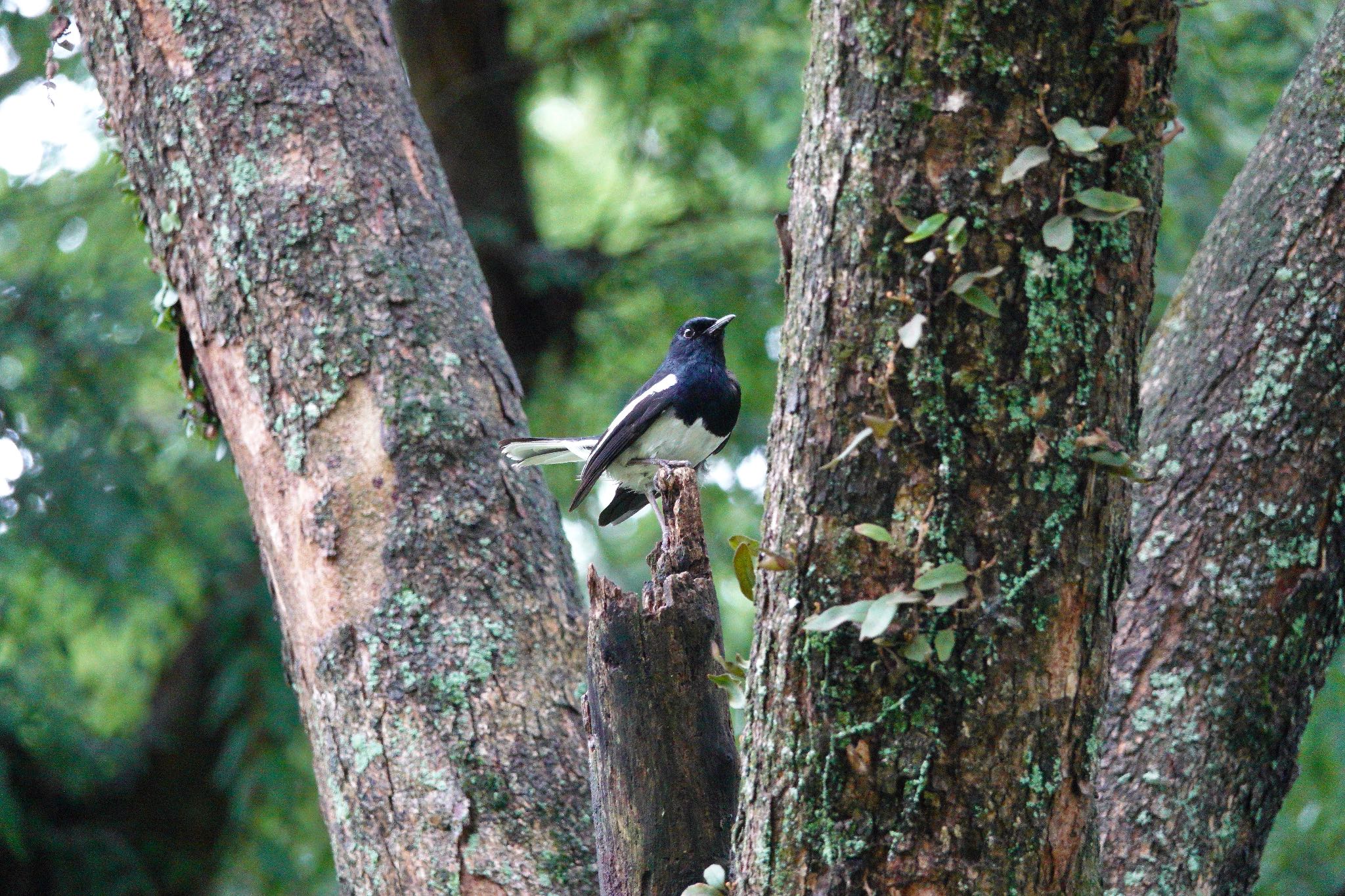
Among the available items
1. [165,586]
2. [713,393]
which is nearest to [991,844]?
[713,393]

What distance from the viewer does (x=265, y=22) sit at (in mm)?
2932

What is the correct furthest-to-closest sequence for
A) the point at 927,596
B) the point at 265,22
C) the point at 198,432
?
the point at 198,432 < the point at 265,22 < the point at 927,596

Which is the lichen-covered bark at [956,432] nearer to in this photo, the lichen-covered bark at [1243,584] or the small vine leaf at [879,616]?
the small vine leaf at [879,616]

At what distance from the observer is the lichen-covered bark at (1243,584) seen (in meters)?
2.33

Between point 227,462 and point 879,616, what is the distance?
12.1 feet

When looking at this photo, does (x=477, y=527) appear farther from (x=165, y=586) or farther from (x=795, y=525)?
(x=165, y=586)

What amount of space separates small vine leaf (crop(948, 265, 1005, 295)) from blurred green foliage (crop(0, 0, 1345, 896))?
3.58 meters

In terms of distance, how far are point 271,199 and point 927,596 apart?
74.5 inches

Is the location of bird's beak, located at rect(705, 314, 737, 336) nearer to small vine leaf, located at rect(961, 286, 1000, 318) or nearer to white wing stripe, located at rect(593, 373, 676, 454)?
white wing stripe, located at rect(593, 373, 676, 454)

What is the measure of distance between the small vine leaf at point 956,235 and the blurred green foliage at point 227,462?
Result: 11.9ft

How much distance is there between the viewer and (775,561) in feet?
5.52

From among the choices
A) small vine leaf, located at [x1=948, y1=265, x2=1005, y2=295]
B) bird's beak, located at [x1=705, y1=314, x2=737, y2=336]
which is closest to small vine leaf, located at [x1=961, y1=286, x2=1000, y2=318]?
small vine leaf, located at [x1=948, y1=265, x2=1005, y2=295]

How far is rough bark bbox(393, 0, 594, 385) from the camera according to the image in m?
7.28

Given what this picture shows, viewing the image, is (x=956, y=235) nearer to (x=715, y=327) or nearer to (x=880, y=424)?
(x=880, y=424)
